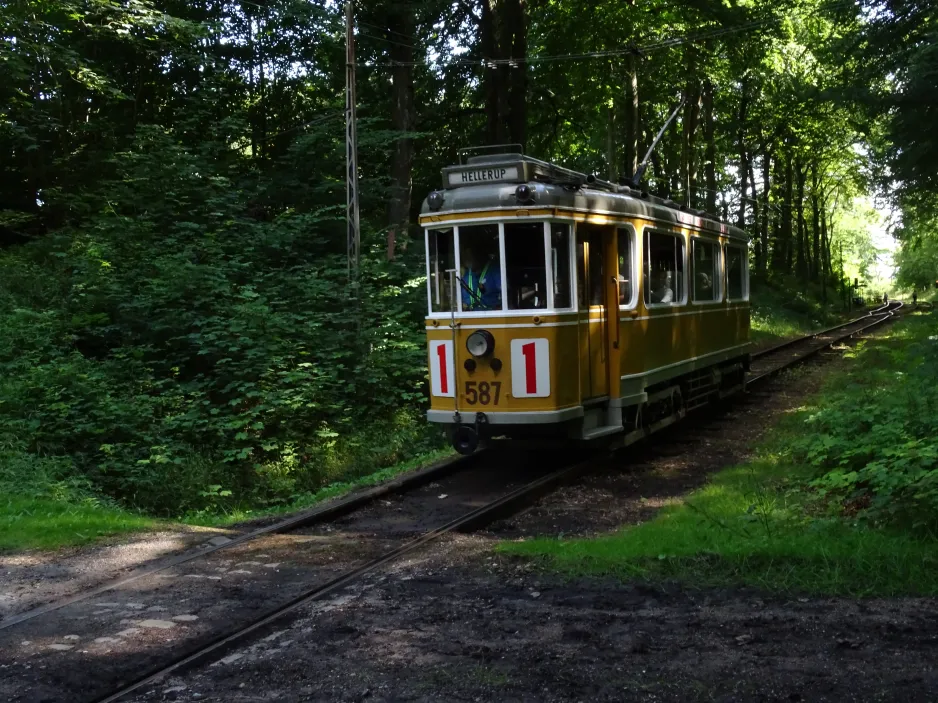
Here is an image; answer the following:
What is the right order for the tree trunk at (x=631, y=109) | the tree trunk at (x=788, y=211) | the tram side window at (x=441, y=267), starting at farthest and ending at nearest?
the tree trunk at (x=788, y=211) → the tree trunk at (x=631, y=109) → the tram side window at (x=441, y=267)

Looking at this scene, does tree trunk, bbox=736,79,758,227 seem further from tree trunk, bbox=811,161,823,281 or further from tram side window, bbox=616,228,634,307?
tram side window, bbox=616,228,634,307

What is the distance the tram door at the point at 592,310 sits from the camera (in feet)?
31.6

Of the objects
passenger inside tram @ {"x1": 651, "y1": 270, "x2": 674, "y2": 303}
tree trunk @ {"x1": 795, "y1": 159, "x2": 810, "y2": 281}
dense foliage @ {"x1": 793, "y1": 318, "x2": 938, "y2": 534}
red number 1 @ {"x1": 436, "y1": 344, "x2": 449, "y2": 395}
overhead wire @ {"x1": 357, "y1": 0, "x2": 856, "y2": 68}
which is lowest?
dense foliage @ {"x1": 793, "y1": 318, "x2": 938, "y2": 534}

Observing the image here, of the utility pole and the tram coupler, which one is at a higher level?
the utility pole

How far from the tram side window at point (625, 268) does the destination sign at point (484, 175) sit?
62.9 inches

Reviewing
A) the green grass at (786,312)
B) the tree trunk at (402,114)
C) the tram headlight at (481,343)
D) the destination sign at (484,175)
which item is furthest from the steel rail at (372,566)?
the green grass at (786,312)

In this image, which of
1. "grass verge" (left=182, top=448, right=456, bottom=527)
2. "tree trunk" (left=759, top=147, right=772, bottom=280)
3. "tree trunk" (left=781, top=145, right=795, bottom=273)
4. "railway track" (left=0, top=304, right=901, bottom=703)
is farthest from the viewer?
"tree trunk" (left=781, top=145, right=795, bottom=273)

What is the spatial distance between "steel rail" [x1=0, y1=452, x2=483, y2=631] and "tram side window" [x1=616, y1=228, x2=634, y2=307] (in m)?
2.68

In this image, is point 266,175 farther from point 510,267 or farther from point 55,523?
point 55,523

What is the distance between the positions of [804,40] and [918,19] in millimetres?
16320

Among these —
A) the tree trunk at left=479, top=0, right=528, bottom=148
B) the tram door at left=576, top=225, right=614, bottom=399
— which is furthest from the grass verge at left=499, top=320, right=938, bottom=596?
the tree trunk at left=479, top=0, right=528, bottom=148

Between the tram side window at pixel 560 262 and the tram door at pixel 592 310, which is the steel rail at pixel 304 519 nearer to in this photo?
the tram door at pixel 592 310

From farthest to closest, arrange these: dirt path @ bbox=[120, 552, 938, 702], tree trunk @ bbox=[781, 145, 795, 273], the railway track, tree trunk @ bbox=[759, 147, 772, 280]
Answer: tree trunk @ bbox=[781, 145, 795, 273]
tree trunk @ bbox=[759, 147, 772, 280]
the railway track
dirt path @ bbox=[120, 552, 938, 702]

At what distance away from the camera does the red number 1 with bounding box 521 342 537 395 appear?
9195 mm
